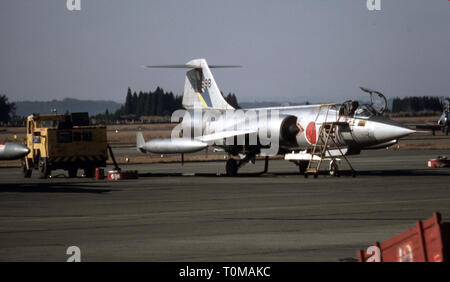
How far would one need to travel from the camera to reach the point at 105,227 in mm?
16719

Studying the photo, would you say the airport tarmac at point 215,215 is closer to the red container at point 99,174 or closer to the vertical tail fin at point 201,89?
the red container at point 99,174

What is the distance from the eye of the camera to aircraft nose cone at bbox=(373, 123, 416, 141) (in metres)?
29.9

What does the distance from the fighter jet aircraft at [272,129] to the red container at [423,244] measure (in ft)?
66.5

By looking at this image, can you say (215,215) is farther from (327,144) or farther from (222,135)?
(222,135)

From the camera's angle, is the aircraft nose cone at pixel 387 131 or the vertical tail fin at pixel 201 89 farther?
the vertical tail fin at pixel 201 89

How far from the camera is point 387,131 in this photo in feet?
98.5

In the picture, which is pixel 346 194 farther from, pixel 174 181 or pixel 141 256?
pixel 141 256

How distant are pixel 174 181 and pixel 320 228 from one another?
1520 centimetres

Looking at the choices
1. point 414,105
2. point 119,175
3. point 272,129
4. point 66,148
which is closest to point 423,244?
point 272,129

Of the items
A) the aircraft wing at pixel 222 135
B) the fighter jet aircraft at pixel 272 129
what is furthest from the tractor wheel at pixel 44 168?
the aircraft wing at pixel 222 135

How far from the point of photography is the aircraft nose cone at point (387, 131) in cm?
2988
